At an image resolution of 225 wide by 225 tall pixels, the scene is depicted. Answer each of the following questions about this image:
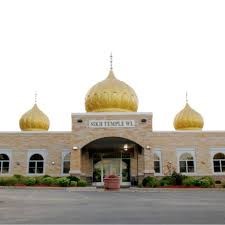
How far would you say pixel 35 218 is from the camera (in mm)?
8703

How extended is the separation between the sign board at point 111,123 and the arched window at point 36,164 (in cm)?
680

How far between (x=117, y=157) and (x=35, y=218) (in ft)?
83.3

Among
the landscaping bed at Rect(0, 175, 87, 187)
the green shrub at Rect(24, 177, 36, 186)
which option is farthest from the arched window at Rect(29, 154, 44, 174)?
the green shrub at Rect(24, 177, 36, 186)

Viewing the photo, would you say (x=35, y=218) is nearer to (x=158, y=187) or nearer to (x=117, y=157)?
(x=158, y=187)

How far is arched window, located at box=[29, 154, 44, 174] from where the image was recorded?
33406 millimetres

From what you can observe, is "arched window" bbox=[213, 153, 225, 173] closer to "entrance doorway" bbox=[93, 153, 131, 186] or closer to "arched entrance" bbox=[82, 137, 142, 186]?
"arched entrance" bbox=[82, 137, 142, 186]

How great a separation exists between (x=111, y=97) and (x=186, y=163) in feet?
28.9

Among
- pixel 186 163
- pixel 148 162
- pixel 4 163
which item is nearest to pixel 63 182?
pixel 148 162

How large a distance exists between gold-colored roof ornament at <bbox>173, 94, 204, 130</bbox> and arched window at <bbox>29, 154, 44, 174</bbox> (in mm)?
13886

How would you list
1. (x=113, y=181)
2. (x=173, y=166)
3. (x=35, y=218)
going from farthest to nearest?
1. (x=173, y=166)
2. (x=113, y=181)
3. (x=35, y=218)

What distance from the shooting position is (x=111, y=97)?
1308 inches

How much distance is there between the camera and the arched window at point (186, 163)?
3312 cm

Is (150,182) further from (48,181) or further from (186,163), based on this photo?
(186,163)

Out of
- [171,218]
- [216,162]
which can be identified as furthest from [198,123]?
[171,218]
